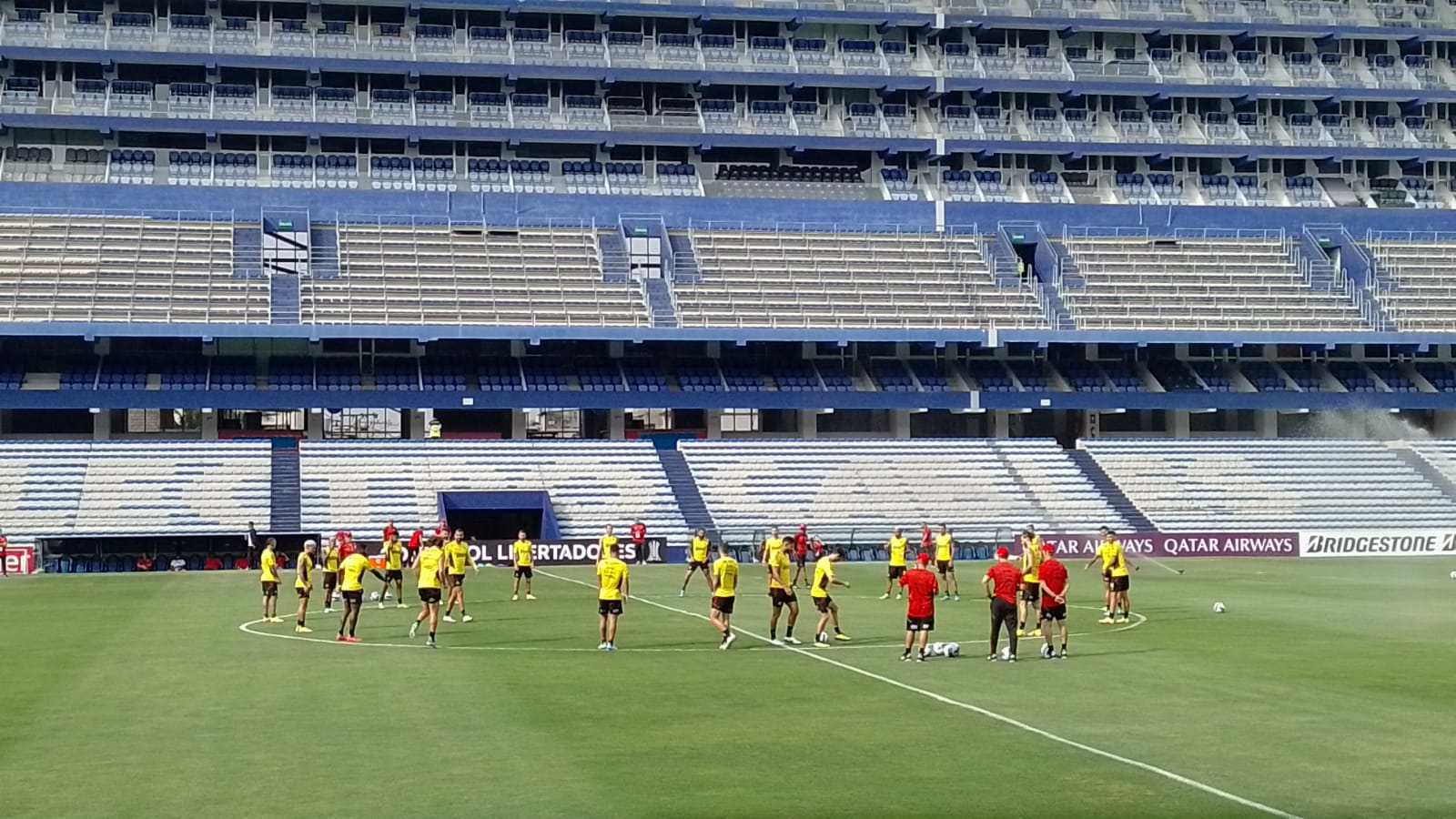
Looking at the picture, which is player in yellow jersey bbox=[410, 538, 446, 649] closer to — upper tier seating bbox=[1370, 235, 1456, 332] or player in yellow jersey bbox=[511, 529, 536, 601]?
player in yellow jersey bbox=[511, 529, 536, 601]

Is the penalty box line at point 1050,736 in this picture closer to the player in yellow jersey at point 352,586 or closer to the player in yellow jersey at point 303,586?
the player in yellow jersey at point 352,586

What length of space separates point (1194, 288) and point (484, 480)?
3681 cm

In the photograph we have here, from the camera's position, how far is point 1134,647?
32094mm

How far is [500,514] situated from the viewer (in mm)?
74188

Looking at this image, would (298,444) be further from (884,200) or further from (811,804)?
(811,804)

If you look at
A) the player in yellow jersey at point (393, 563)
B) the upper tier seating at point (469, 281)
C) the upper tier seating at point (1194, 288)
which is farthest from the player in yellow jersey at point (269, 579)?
the upper tier seating at point (1194, 288)

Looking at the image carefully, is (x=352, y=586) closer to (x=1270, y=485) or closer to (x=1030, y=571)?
(x=1030, y=571)

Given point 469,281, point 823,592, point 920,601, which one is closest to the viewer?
point 920,601

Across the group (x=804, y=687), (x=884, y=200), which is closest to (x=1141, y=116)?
(x=884, y=200)

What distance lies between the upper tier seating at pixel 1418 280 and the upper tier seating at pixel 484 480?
37639 mm

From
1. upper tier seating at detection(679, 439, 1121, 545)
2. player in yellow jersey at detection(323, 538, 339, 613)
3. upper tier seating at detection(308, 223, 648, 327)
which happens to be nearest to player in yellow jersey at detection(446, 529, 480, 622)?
player in yellow jersey at detection(323, 538, 339, 613)

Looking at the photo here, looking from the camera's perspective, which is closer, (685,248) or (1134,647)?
(1134,647)

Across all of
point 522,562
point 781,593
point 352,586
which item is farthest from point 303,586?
point 781,593

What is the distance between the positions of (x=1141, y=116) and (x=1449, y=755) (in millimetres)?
79576
